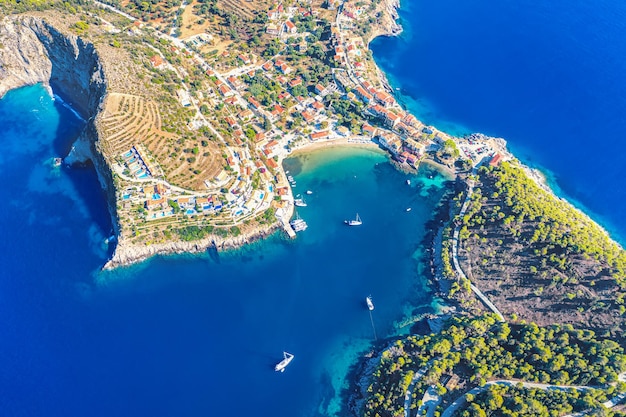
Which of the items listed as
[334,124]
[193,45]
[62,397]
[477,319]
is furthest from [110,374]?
[193,45]

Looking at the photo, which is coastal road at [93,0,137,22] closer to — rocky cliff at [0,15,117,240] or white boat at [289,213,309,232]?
rocky cliff at [0,15,117,240]

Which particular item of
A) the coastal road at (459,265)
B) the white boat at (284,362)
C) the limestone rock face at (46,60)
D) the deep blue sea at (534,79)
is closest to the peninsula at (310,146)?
the coastal road at (459,265)

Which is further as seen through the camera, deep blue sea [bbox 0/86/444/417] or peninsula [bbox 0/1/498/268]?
peninsula [bbox 0/1/498/268]

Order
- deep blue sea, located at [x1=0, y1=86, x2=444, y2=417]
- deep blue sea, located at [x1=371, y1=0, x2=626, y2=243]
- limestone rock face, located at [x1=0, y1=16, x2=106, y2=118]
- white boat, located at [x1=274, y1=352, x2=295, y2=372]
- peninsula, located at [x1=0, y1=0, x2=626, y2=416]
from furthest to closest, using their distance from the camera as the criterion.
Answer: deep blue sea, located at [x1=371, y1=0, x2=626, y2=243] < limestone rock face, located at [x1=0, y1=16, x2=106, y2=118] < white boat, located at [x1=274, y1=352, x2=295, y2=372] < deep blue sea, located at [x1=0, y1=86, x2=444, y2=417] < peninsula, located at [x1=0, y1=0, x2=626, y2=416]

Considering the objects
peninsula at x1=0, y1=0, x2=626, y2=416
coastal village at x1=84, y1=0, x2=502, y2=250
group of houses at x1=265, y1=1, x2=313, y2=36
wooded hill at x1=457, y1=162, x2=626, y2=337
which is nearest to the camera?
peninsula at x1=0, y1=0, x2=626, y2=416

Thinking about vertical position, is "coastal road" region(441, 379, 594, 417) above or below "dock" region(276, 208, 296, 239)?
above

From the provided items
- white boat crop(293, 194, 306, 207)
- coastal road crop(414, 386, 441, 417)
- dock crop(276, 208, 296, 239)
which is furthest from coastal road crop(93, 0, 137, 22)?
coastal road crop(414, 386, 441, 417)

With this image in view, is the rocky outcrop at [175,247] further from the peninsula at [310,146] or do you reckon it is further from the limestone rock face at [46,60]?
the limestone rock face at [46,60]
